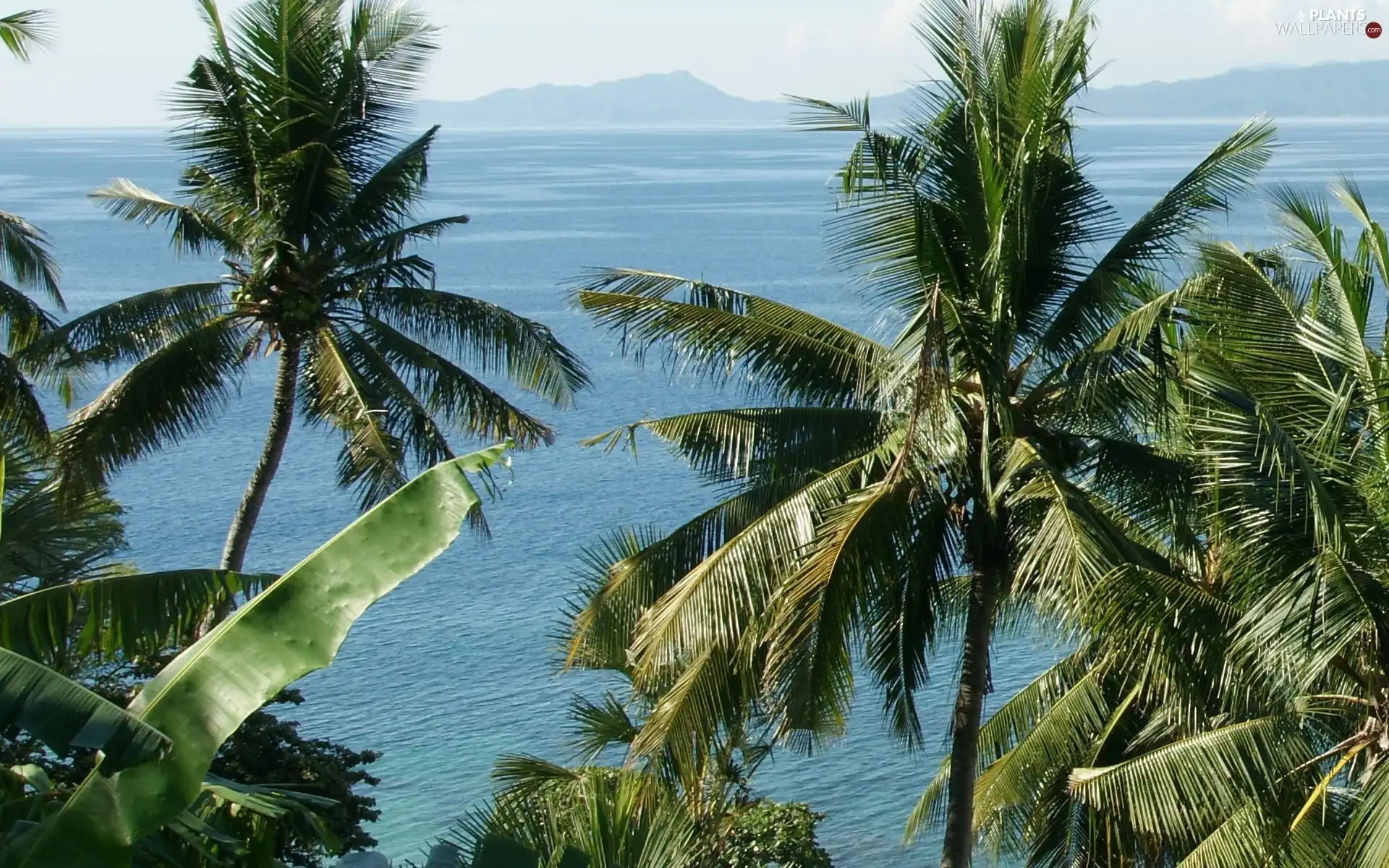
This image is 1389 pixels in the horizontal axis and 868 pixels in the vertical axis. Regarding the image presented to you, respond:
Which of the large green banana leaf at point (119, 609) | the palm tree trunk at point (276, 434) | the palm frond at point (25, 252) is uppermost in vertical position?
the palm frond at point (25, 252)

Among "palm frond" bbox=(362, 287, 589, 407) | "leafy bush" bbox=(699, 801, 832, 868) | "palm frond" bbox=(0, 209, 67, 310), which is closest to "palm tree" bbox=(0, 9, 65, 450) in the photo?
"palm frond" bbox=(0, 209, 67, 310)

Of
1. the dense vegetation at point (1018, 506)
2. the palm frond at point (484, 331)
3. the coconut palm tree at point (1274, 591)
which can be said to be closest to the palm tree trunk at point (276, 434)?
the palm frond at point (484, 331)

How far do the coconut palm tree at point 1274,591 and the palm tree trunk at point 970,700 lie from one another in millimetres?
783

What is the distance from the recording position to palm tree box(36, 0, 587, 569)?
14.3m

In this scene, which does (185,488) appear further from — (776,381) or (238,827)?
(238,827)

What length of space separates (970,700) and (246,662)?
7298mm

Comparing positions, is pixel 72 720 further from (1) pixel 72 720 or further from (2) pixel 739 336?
(2) pixel 739 336

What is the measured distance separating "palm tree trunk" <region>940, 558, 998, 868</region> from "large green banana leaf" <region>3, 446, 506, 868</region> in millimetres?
6505

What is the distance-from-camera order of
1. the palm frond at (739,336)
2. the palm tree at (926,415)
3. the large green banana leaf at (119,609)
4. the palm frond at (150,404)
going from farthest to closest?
the palm frond at (150,404) → the palm frond at (739,336) → the palm tree at (926,415) → the large green banana leaf at (119,609)

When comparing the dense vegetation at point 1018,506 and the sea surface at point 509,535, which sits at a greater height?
the dense vegetation at point 1018,506

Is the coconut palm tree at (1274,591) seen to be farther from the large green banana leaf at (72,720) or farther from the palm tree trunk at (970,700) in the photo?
the large green banana leaf at (72,720)

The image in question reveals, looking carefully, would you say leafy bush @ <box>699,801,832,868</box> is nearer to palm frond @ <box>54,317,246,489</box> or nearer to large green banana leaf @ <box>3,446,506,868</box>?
palm frond @ <box>54,317,246,489</box>

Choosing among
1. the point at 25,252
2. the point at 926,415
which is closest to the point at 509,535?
the point at 25,252

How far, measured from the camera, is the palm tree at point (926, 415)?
33.2 ft
